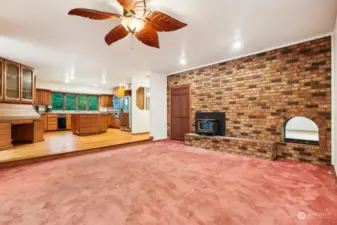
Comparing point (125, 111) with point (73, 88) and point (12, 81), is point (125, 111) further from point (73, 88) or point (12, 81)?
point (12, 81)

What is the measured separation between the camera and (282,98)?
371cm

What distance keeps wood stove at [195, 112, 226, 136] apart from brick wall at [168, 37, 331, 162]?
153 mm

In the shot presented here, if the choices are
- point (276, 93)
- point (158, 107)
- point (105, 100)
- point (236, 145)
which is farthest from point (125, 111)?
point (276, 93)

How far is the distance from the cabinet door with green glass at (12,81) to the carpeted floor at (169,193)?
2.51 m

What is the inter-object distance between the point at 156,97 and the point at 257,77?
131 inches

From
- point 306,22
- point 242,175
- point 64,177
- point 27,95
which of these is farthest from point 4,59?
point 306,22

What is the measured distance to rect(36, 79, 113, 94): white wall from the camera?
805 cm

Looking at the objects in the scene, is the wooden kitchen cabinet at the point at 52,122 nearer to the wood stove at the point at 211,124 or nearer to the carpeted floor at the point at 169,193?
the carpeted floor at the point at 169,193

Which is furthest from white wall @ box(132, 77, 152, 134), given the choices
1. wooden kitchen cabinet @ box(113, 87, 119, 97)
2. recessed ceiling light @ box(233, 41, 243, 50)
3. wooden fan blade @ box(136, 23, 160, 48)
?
wooden fan blade @ box(136, 23, 160, 48)

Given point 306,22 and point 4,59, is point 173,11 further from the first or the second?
point 4,59

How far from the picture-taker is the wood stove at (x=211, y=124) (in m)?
4.78

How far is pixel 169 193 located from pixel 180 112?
3.93 m

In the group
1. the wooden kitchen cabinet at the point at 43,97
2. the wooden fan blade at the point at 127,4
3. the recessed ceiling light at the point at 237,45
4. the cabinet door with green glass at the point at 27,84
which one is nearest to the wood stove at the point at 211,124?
the recessed ceiling light at the point at 237,45

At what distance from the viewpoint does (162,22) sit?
7.04ft
